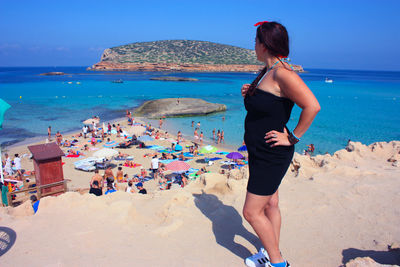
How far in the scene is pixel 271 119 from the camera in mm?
2285

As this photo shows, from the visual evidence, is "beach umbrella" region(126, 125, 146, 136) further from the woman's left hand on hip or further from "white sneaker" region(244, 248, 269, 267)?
the woman's left hand on hip

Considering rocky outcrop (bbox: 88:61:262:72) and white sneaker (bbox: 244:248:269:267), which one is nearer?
white sneaker (bbox: 244:248:269:267)

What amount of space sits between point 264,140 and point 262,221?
78 centimetres

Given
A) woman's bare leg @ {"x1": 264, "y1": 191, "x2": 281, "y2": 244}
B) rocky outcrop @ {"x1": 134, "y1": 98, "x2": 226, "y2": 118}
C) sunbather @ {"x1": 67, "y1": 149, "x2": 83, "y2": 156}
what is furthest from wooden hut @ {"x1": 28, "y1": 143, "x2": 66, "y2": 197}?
rocky outcrop @ {"x1": 134, "y1": 98, "x2": 226, "y2": 118}

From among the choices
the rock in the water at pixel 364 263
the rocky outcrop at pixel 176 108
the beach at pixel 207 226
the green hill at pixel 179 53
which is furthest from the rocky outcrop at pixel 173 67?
the rock in the water at pixel 364 263

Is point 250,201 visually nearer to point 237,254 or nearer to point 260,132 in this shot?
point 260,132

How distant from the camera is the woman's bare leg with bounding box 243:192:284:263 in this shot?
249cm

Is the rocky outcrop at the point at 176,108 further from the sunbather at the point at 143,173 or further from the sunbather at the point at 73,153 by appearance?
the sunbather at the point at 143,173

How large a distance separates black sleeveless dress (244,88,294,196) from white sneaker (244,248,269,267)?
78 centimetres

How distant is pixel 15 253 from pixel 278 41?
337cm

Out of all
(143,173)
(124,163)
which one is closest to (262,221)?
(143,173)

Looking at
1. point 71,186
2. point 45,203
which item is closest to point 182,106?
point 71,186

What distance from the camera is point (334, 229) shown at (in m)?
3.37

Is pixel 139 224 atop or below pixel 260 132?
below
